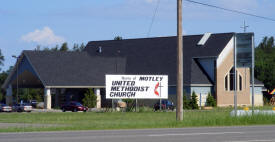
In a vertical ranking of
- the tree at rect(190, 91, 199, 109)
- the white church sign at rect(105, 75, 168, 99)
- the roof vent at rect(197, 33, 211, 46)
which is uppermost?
the roof vent at rect(197, 33, 211, 46)

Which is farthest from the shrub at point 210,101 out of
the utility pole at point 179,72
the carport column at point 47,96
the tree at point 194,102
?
the utility pole at point 179,72

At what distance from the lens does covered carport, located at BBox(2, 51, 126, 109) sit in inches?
2778

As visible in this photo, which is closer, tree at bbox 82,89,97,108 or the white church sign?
the white church sign

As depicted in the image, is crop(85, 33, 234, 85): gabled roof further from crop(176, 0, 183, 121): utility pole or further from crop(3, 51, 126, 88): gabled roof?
crop(176, 0, 183, 121): utility pole

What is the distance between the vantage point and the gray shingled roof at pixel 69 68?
70.9 metres

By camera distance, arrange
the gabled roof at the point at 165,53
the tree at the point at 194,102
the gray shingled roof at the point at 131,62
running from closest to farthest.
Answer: the tree at the point at 194,102 < the gray shingled roof at the point at 131,62 < the gabled roof at the point at 165,53

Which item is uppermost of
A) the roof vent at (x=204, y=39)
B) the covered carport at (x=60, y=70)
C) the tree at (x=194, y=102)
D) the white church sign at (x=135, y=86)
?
the roof vent at (x=204, y=39)

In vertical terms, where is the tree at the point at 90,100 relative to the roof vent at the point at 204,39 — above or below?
below

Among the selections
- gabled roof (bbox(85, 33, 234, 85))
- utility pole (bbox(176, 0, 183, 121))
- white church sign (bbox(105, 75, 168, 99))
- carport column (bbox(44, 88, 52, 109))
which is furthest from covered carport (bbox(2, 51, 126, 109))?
utility pole (bbox(176, 0, 183, 121))

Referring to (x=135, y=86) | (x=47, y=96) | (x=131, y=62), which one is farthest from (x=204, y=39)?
(x=47, y=96)

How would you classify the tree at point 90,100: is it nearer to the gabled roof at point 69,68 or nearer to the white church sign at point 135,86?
the gabled roof at point 69,68

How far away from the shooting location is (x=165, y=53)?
257 ft

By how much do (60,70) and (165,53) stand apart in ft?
47.2

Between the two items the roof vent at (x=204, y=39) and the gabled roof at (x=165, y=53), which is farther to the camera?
the roof vent at (x=204, y=39)
